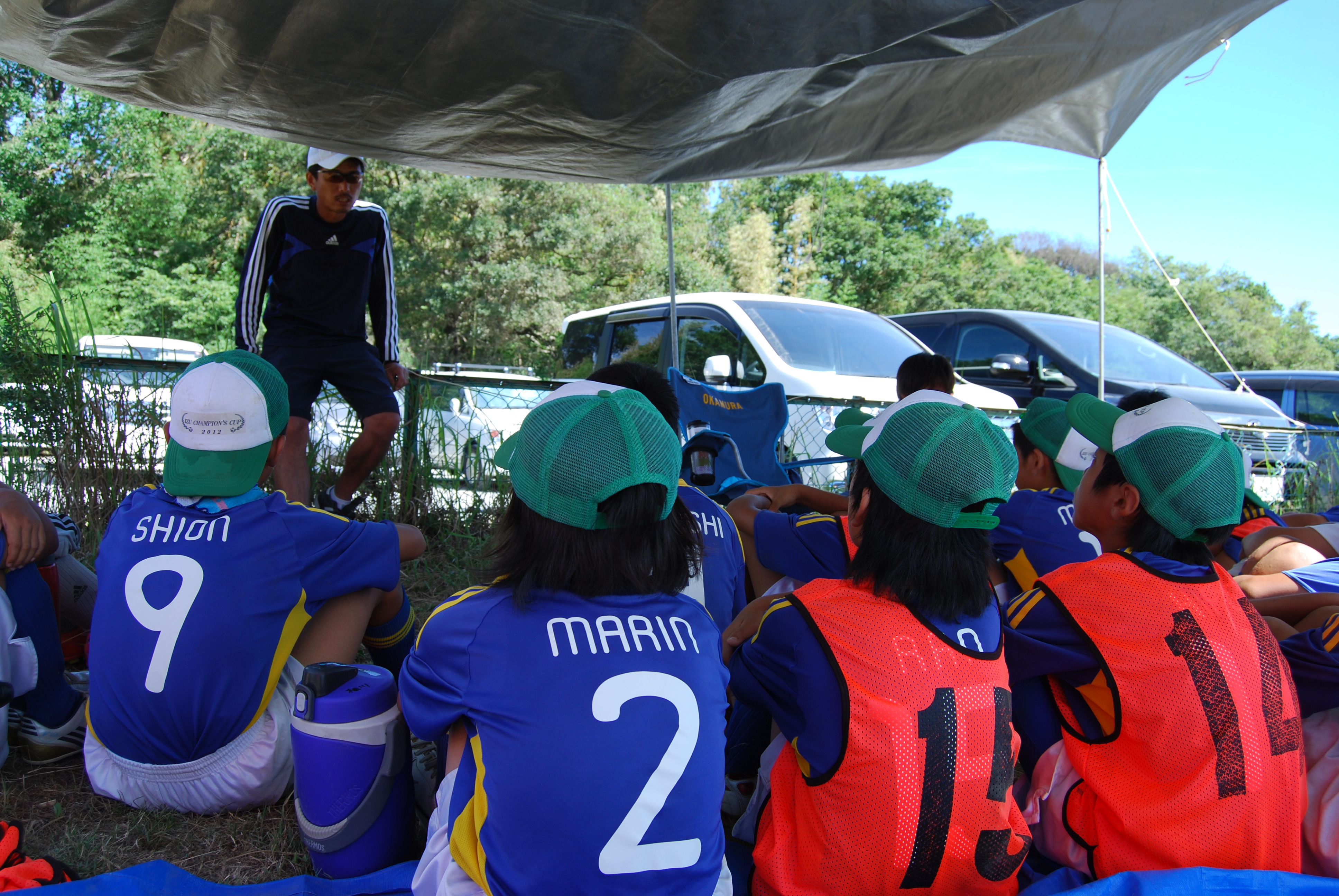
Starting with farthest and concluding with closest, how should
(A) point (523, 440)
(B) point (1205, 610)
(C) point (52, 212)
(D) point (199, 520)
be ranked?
(C) point (52, 212), (D) point (199, 520), (B) point (1205, 610), (A) point (523, 440)

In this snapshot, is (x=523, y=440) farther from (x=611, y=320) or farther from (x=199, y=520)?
(x=611, y=320)

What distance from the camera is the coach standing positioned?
12.0 feet

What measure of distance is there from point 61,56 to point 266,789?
2.29 meters

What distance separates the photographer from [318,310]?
3.70 metres

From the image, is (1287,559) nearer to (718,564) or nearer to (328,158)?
(718,564)

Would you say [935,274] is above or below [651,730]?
above

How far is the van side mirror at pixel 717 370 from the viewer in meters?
5.10

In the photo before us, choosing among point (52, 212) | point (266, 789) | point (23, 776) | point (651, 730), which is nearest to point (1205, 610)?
point (651, 730)

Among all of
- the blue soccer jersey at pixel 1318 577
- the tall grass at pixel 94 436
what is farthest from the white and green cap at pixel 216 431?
the blue soccer jersey at pixel 1318 577

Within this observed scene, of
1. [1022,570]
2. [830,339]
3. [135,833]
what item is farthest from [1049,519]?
[830,339]

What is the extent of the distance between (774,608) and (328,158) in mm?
2947

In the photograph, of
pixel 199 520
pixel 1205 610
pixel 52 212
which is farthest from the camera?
pixel 52 212

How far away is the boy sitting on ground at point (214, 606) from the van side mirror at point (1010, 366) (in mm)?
4981

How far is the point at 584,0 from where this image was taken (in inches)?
97.7
